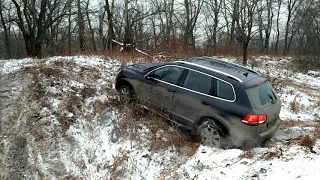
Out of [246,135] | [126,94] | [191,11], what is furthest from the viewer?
[191,11]

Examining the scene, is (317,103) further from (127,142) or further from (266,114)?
(127,142)

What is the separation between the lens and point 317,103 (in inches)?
373

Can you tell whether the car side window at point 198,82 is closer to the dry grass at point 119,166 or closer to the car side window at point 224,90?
the car side window at point 224,90

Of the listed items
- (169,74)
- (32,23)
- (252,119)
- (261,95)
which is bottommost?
(252,119)

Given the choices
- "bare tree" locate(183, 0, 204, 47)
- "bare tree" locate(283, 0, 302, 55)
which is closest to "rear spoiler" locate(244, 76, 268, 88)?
"bare tree" locate(183, 0, 204, 47)

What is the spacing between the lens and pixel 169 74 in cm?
676

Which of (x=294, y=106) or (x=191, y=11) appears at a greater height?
(x=191, y=11)

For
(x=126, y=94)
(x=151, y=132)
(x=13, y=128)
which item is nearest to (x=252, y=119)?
(x=151, y=132)

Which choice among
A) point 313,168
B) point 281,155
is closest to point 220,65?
point 281,155

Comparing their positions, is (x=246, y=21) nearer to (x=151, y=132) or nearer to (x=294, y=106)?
(x=294, y=106)

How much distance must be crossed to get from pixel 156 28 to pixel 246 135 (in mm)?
42375

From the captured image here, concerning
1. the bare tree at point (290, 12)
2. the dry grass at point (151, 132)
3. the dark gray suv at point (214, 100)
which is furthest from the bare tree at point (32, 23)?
the bare tree at point (290, 12)

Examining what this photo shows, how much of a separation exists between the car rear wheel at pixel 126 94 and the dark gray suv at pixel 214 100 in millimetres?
516

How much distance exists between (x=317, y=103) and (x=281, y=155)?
538 cm
